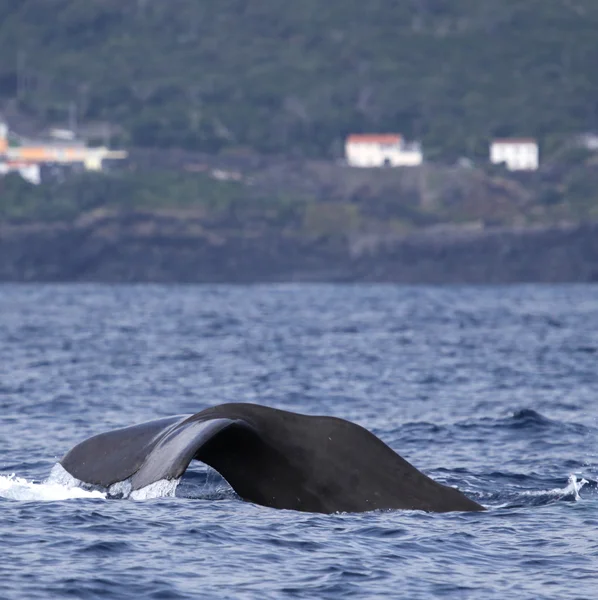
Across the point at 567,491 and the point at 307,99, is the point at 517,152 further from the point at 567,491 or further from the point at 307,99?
the point at 567,491

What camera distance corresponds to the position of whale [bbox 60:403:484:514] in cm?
1264

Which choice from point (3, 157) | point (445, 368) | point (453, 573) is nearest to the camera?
point (453, 573)

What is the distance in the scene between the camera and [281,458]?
12.8 m

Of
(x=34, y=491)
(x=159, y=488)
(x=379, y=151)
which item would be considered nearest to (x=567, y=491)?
(x=34, y=491)

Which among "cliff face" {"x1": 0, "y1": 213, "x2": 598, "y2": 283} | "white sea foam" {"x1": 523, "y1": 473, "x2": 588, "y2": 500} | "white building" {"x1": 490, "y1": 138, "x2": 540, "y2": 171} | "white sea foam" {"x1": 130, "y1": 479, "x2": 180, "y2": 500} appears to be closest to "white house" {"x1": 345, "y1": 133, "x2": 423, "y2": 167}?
"white building" {"x1": 490, "y1": 138, "x2": 540, "y2": 171}

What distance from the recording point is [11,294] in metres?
98.1

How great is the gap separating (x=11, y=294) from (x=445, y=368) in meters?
65.4

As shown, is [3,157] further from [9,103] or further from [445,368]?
[445,368]

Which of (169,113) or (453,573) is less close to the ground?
(169,113)

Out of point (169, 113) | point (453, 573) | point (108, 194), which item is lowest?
point (453, 573)

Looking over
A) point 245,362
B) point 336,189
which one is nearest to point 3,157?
point 336,189

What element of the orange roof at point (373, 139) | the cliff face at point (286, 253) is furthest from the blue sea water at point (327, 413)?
the orange roof at point (373, 139)

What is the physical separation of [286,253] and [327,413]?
110833 millimetres

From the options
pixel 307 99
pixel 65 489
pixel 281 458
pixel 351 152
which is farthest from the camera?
pixel 307 99
